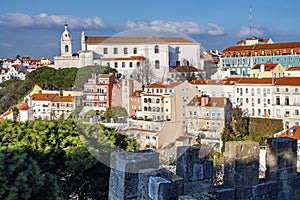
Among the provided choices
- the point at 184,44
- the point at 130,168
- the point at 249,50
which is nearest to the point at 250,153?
the point at 130,168

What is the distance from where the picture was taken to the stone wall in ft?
15.7

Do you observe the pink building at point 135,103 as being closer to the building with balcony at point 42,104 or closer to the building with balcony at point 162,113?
the building with balcony at point 162,113

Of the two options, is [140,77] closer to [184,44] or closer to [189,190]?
[184,44]

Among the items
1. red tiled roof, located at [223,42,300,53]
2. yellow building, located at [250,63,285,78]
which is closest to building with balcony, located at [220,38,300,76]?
red tiled roof, located at [223,42,300,53]

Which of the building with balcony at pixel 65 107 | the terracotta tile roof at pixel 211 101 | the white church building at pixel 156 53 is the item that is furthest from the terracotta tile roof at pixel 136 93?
the building with balcony at pixel 65 107

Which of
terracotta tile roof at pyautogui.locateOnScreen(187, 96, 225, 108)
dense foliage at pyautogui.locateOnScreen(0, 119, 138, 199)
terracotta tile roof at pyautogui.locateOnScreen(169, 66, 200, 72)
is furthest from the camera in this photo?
dense foliage at pyautogui.locateOnScreen(0, 119, 138, 199)

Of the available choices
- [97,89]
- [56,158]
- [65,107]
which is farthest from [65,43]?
[97,89]

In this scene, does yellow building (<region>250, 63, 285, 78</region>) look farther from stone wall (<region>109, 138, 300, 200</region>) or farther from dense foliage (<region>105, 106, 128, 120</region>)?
stone wall (<region>109, 138, 300, 200</region>)

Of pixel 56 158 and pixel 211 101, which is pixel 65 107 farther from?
pixel 211 101

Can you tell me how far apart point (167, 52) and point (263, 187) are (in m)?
2.21

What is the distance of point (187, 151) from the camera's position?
19.6 feet

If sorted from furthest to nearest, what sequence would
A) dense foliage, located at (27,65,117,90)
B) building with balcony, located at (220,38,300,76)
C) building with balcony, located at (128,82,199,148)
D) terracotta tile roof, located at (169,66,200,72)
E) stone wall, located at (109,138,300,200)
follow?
1. building with balcony, located at (220,38,300,76)
2. dense foliage, located at (27,65,117,90)
3. terracotta tile roof, located at (169,66,200,72)
4. building with balcony, located at (128,82,199,148)
5. stone wall, located at (109,138,300,200)

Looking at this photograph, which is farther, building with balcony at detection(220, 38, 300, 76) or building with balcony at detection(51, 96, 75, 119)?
building with balcony at detection(220, 38, 300, 76)

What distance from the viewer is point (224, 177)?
5.38 meters
